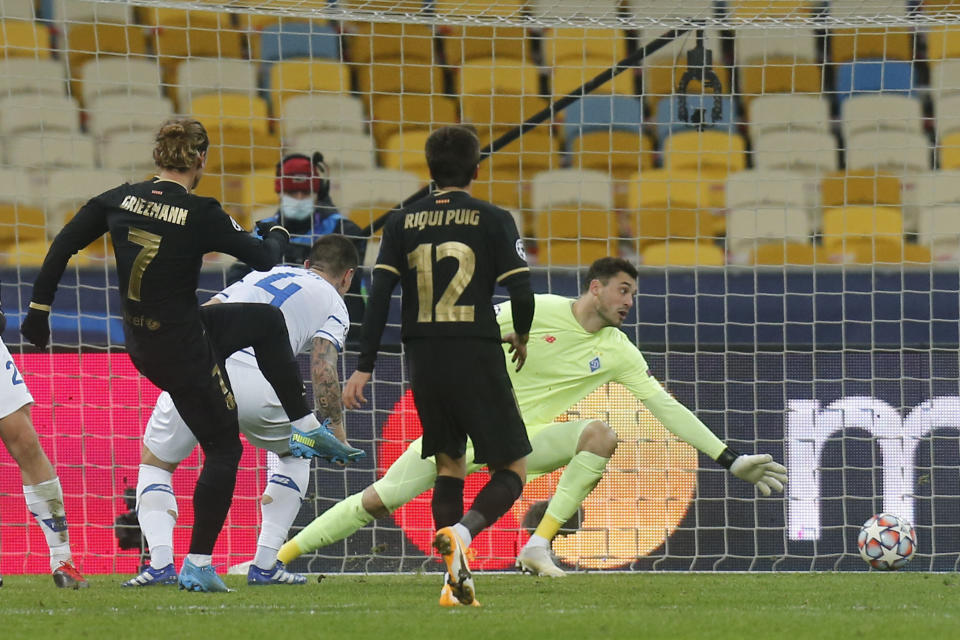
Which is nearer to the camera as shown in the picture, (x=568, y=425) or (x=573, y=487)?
(x=573, y=487)

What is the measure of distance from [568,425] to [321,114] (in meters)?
4.31

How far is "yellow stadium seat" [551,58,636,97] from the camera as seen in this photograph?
10883 millimetres

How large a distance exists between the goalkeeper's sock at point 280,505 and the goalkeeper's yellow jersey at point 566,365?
1236mm

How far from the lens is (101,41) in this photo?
1148 centimetres

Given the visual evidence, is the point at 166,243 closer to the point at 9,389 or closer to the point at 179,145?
the point at 179,145

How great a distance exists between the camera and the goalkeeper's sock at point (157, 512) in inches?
254

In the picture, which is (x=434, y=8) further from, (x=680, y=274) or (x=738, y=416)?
(x=738, y=416)

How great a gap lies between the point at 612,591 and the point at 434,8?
460cm

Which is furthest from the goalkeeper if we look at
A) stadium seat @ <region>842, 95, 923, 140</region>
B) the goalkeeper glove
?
stadium seat @ <region>842, 95, 923, 140</region>

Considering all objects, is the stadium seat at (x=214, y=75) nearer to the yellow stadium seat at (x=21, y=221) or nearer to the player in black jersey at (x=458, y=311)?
the yellow stadium seat at (x=21, y=221)

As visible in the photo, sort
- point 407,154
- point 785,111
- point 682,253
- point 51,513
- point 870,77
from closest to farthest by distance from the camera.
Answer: point 51,513 → point 682,253 → point 407,154 → point 785,111 → point 870,77

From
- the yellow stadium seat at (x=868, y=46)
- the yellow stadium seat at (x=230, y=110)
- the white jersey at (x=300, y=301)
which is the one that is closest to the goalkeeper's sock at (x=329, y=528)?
the white jersey at (x=300, y=301)

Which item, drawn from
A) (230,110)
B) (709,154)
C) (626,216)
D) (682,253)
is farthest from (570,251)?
(230,110)

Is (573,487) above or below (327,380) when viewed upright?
below
